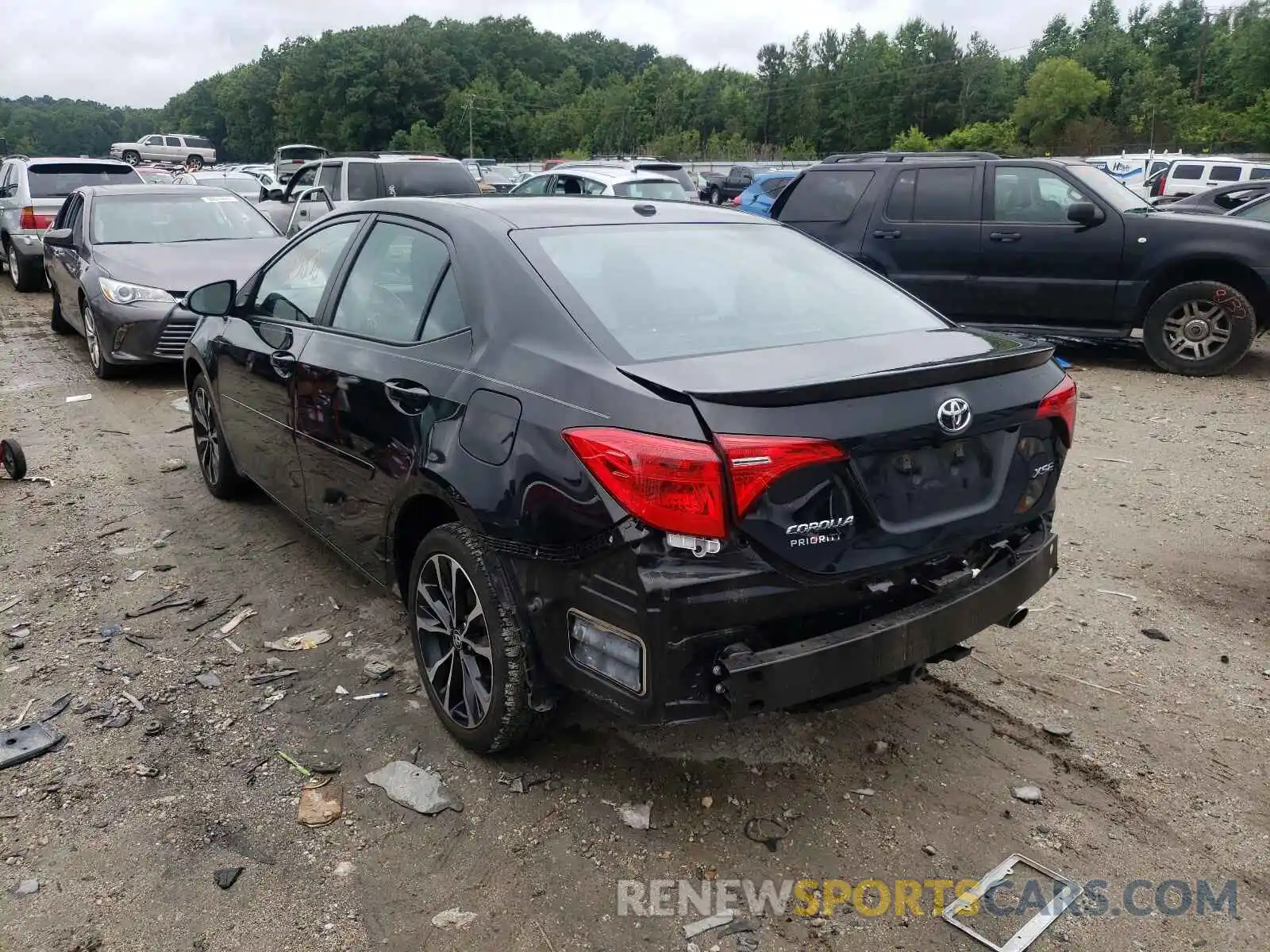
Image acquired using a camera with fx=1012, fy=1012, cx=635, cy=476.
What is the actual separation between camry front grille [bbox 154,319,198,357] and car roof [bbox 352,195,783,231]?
201 inches

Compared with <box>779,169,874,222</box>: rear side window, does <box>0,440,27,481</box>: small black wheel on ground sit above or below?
below

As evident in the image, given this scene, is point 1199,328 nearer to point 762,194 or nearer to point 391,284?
point 391,284

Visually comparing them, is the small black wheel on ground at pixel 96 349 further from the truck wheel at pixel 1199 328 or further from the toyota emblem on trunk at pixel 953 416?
the truck wheel at pixel 1199 328

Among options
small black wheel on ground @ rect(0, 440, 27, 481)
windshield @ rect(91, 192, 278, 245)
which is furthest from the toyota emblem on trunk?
windshield @ rect(91, 192, 278, 245)

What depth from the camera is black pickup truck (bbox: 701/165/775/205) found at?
99.5ft

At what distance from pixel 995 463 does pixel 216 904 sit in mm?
2469

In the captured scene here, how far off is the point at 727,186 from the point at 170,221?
78.2 ft

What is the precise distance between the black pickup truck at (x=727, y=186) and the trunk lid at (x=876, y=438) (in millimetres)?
26176

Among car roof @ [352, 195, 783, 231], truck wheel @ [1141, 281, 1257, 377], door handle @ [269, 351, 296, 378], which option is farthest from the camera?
truck wheel @ [1141, 281, 1257, 377]

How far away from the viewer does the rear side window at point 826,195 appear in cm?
1009

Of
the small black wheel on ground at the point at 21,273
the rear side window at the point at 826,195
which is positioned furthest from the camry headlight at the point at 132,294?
the small black wheel on ground at the point at 21,273

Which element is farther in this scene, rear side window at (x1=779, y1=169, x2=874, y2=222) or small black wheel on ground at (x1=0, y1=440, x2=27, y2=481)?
rear side window at (x1=779, y1=169, x2=874, y2=222)

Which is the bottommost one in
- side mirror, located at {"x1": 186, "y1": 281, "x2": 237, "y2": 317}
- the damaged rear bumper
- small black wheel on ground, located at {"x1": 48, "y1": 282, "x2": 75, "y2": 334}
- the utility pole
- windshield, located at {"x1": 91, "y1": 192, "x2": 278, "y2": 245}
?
the damaged rear bumper

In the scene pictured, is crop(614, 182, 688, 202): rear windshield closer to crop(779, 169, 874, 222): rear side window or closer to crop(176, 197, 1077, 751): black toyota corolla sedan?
crop(779, 169, 874, 222): rear side window
